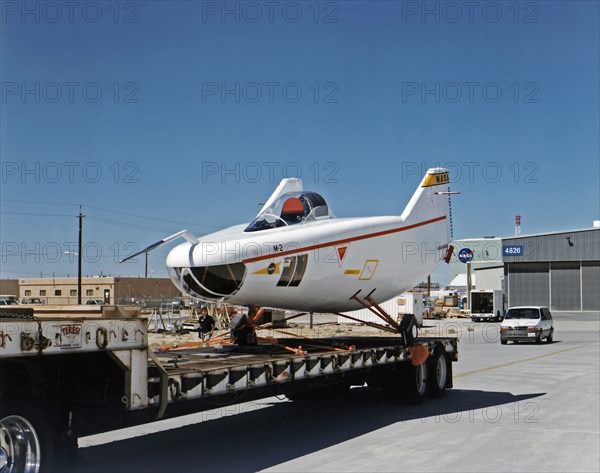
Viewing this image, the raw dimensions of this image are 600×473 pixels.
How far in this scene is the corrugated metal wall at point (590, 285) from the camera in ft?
198

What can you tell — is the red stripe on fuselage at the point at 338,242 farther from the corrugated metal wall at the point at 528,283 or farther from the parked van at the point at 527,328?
the corrugated metal wall at the point at 528,283

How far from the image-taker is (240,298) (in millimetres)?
12070

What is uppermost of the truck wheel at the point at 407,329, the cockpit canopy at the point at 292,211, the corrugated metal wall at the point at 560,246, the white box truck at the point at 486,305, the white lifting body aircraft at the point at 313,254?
the corrugated metal wall at the point at 560,246

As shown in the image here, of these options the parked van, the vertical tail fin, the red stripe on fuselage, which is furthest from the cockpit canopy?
the parked van

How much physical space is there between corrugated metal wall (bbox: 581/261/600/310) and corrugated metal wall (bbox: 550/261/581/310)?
1.29 ft

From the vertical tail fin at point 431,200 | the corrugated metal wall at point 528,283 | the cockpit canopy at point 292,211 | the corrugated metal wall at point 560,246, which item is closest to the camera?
the cockpit canopy at point 292,211

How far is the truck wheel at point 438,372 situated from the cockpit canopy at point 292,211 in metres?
3.94

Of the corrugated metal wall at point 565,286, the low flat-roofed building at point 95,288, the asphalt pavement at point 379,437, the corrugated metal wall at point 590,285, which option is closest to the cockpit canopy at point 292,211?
the asphalt pavement at point 379,437

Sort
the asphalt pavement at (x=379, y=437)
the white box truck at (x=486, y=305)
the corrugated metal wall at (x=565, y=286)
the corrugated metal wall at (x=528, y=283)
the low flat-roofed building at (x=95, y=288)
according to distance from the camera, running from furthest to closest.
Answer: the low flat-roofed building at (x=95, y=288) < the corrugated metal wall at (x=528, y=283) < the corrugated metal wall at (x=565, y=286) < the white box truck at (x=486, y=305) < the asphalt pavement at (x=379, y=437)

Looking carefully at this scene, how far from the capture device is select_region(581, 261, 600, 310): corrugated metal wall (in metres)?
60.2

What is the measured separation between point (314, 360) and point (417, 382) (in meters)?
4.09

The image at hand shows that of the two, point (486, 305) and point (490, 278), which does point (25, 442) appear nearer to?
point (486, 305)

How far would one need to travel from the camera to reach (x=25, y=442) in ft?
23.9

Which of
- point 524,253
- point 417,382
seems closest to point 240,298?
point 417,382
